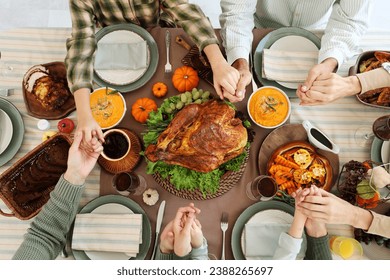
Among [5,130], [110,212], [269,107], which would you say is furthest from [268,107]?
[5,130]

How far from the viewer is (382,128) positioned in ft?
4.17

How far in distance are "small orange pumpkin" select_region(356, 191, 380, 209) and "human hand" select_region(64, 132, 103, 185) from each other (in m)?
0.96

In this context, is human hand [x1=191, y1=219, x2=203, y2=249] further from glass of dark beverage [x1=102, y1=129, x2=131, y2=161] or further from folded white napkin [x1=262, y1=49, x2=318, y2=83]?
folded white napkin [x1=262, y1=49, x2=318, y2=83]

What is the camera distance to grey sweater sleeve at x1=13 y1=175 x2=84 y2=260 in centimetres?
124

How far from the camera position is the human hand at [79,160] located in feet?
4.17

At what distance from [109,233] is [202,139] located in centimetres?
48

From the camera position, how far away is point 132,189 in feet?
4.13

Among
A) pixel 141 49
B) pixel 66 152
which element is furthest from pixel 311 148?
pixel 66 152

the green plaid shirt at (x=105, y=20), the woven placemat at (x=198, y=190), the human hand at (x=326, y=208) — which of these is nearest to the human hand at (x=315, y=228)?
the human hand at (x=326, y=208)

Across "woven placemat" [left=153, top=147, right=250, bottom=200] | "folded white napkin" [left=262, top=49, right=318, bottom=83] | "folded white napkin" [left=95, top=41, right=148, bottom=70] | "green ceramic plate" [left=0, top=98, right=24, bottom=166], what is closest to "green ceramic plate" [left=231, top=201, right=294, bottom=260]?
"woven placemat" [left=153, top=147, right=250, bottom=200]

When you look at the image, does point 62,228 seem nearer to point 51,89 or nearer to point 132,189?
point 132,189
